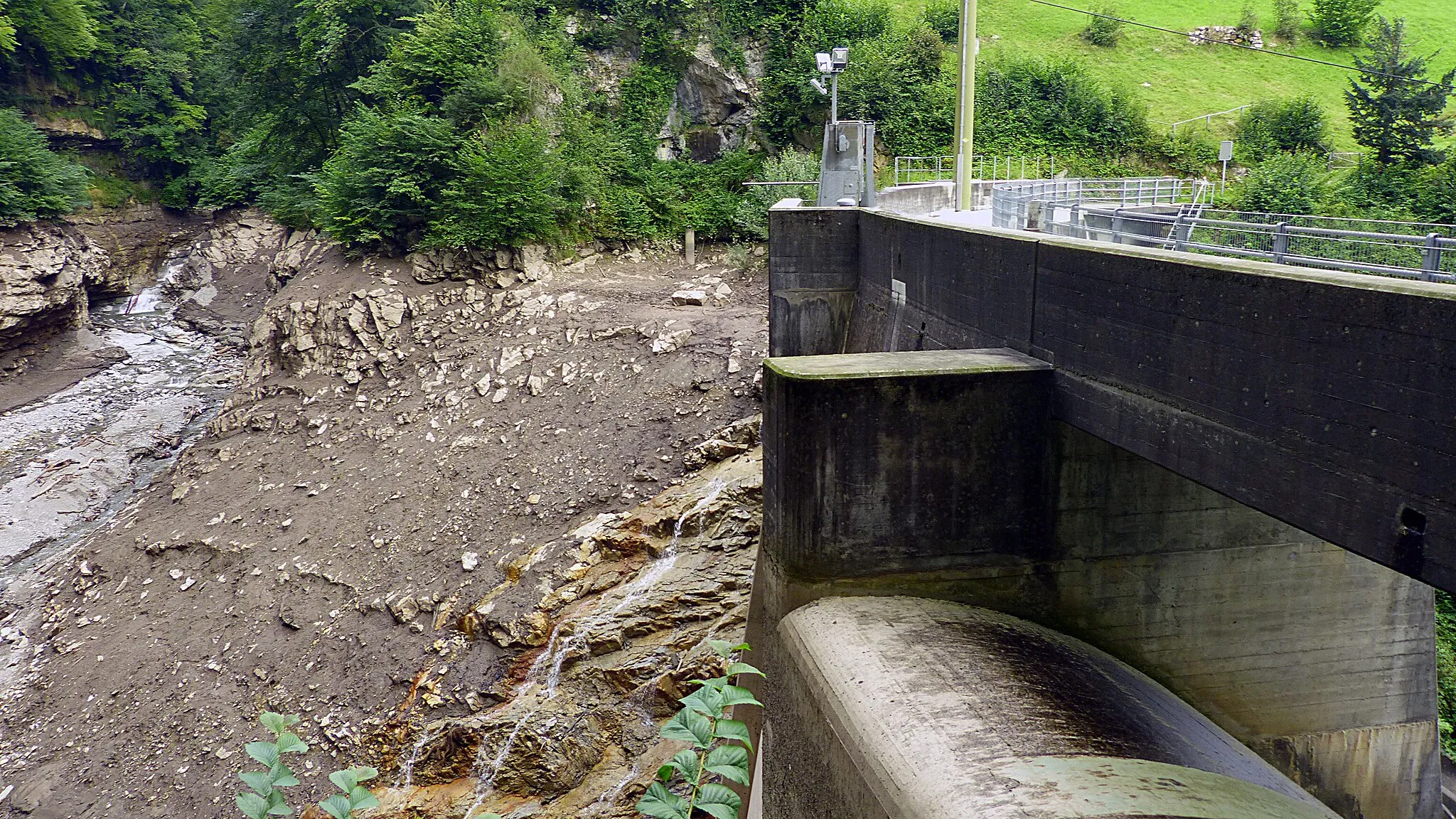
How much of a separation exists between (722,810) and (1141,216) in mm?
7439

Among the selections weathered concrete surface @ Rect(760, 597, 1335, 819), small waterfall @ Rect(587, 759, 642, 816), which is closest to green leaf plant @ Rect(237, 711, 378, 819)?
weathered concrete surface @ Rect(760, 597, 1335, 819)

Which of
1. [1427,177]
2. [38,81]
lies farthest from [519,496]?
[38,81]

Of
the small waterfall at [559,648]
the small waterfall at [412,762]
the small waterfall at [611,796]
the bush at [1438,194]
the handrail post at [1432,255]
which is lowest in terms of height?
the small waterfall at [412,762]

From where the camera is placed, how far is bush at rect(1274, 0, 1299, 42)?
4056 centimetres

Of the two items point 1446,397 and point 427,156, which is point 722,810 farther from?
point 427,156

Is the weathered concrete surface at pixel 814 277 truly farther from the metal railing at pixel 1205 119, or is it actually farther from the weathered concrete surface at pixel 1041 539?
the metal railing at pixel 1205 119

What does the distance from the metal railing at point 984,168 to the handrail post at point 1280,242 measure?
2326 centimetres

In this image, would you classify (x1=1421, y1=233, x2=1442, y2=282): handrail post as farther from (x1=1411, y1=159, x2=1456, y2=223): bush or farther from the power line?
the power line

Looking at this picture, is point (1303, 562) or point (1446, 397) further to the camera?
point (1303, 562)

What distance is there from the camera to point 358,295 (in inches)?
916

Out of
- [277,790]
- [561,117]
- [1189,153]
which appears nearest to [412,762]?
[277,790]

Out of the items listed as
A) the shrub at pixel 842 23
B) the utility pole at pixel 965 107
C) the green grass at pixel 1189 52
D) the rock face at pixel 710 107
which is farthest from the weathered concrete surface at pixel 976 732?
the green grass at pixel 1189 52

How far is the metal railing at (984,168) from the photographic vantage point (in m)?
30.7

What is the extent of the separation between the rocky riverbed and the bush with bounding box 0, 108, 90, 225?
21.8 feet
